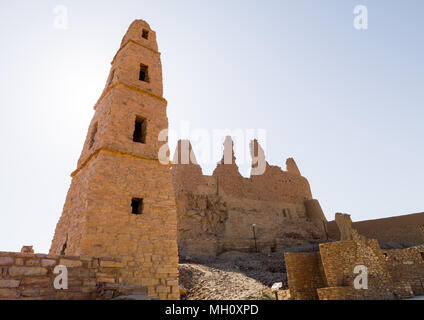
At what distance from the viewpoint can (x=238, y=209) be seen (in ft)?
93.0

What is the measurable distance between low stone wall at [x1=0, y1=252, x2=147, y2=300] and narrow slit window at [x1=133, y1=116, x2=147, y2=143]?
632 centimetres

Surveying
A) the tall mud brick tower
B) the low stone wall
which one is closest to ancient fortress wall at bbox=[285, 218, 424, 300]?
the tall mud brick tower

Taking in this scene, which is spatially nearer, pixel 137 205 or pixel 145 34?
pixel 137 205

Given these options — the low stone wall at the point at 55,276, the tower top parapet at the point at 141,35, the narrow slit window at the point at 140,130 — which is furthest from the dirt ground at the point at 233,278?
the tower top parapet at the point at 141,35

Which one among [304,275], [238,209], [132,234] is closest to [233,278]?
[304,275]

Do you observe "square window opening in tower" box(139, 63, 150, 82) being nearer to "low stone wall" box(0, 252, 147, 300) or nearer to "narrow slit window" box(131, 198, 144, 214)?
"narrow slit window" box(131, 198, 144, 214)

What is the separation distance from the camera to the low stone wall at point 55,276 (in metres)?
4.29

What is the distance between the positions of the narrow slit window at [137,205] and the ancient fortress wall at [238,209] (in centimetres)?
1425

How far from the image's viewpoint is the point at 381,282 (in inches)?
494

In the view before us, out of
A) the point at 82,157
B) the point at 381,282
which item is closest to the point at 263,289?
the point at 381,282

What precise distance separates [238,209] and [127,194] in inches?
807

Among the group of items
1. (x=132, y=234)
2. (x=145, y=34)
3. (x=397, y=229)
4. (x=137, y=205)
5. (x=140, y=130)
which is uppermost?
(x=145, y=34)

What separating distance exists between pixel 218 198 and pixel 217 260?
6.85m

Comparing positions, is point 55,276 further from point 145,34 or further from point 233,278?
point 233,278
